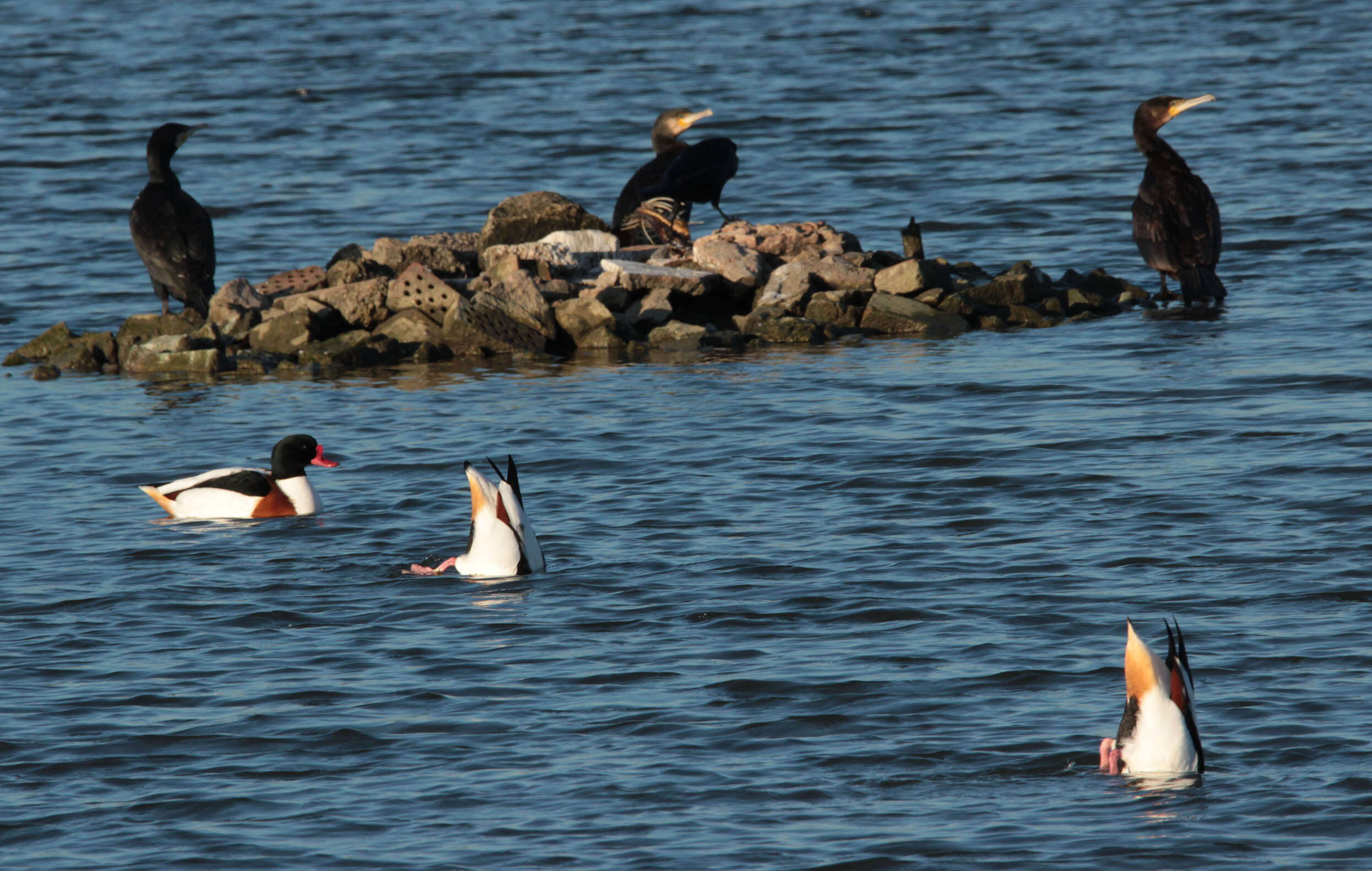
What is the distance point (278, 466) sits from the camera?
1152 cm

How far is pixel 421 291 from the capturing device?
16.4 m

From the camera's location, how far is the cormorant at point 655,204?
17.8 m

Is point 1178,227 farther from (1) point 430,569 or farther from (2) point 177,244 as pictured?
(1) point 430,569

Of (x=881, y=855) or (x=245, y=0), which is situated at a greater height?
(x=245, y=0)

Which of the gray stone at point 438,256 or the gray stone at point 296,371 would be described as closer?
the gray stone at point 296,371

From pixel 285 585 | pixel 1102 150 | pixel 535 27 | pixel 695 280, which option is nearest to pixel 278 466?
pixel 285 585

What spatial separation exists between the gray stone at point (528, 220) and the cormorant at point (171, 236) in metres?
2.65

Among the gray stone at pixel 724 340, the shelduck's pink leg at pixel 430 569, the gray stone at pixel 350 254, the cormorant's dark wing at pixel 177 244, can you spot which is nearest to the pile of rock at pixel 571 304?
the gray stone at pixel 724 340

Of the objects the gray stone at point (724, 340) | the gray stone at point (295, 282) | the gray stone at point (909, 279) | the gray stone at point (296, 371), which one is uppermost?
the gray stone at point (295, 282)

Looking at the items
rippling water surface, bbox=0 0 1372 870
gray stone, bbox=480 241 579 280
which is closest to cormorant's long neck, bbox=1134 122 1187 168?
rippling water surface, bbox=0 0 1372 870

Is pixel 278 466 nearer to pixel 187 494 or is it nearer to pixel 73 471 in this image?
pixel 187 494

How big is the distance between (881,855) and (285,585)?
4.57 m

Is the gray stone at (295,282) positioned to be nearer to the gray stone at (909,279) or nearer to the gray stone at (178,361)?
the gray stone at (178,361)

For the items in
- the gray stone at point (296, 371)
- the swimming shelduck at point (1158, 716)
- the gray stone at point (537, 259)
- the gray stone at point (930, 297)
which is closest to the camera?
the swimming shelduck at point (1158, 716)
